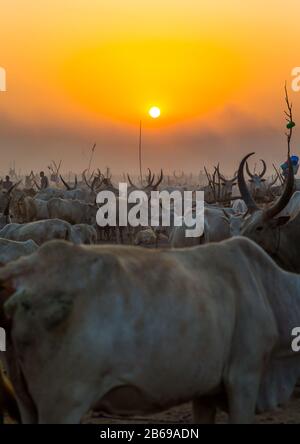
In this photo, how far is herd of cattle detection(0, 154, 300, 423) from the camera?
2.98 meters

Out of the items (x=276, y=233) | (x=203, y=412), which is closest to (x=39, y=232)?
(x=276, y=233)

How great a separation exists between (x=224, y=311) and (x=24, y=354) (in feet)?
3.56

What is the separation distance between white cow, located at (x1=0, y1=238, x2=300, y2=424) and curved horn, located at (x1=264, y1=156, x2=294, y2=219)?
9.83 ft

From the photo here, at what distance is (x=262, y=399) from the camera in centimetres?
393

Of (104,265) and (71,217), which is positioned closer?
(104,265)

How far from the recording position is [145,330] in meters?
3.09

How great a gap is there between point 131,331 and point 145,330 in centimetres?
8

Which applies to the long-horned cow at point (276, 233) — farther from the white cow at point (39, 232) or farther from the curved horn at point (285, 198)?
the white cow at point (39, 232)

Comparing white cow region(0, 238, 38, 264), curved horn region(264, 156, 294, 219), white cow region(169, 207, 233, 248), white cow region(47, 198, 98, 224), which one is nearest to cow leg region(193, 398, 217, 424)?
curved horn region(264, 156, 294, 219)

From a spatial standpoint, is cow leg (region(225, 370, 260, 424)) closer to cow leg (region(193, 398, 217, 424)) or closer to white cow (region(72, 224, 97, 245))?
cow leg (region(193, 398, 217, 424))

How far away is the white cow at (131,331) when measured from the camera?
297cm
